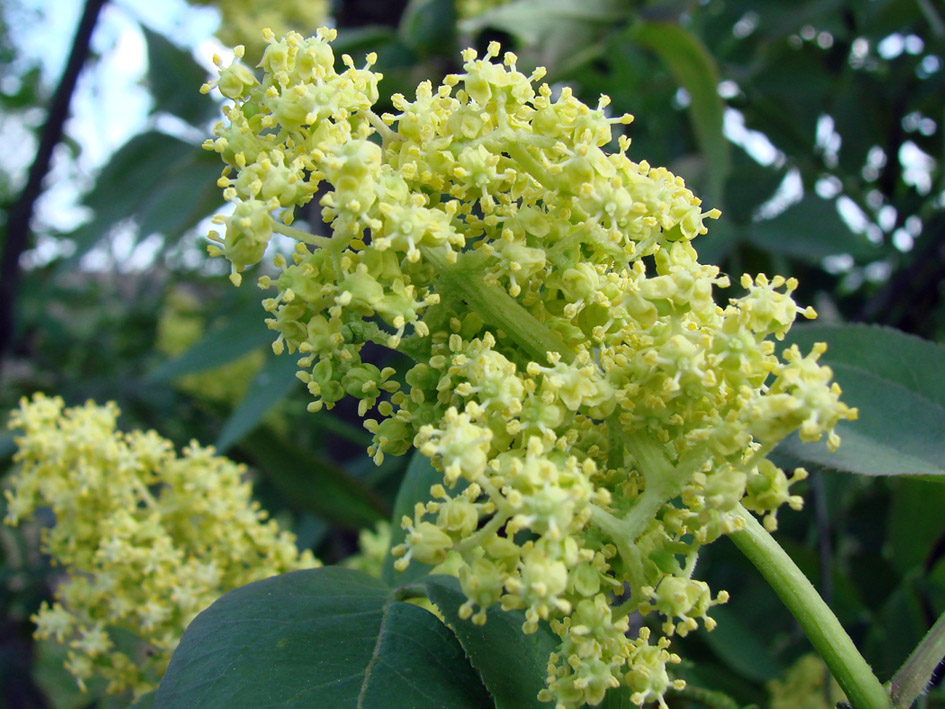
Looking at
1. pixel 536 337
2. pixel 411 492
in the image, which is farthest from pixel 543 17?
pixel 536 337

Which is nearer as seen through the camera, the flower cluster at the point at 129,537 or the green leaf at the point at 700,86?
the flower cluster at the point at 129,537

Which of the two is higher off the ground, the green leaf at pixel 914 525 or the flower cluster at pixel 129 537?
the green leaf at pixel 914 525

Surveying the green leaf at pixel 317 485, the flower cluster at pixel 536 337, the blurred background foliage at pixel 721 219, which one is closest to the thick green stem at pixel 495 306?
the flower cluster at pixel 536 337

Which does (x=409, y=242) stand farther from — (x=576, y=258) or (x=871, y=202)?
(x=871, y=202)

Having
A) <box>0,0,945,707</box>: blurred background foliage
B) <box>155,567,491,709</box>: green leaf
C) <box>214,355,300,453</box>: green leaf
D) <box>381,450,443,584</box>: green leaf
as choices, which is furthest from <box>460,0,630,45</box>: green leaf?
<box>155,567,491,709</box>: green leaf

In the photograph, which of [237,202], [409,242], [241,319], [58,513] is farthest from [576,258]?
[241,319]

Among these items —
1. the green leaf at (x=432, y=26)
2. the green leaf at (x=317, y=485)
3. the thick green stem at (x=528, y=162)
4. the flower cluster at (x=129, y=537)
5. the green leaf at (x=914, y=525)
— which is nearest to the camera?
the thick green stem at (x=528, y=162)

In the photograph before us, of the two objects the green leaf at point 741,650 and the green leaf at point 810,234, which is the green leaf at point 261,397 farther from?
the green leaf at point 810,234
